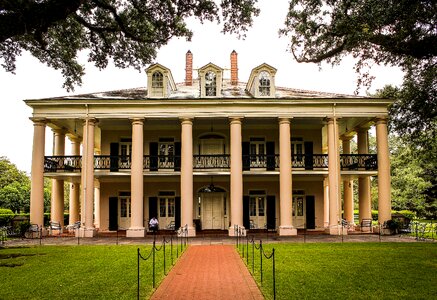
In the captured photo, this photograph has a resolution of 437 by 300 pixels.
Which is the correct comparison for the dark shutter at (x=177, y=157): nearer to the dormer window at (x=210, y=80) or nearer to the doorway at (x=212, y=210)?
the doorway at (x=212, y=210)

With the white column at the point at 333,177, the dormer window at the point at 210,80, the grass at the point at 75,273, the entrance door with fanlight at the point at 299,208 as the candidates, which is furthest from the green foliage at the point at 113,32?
the entrance door with fanlight at the point at 299,208

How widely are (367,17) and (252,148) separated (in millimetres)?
17033

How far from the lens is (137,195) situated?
2377 cm

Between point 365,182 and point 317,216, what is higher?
point 365,182

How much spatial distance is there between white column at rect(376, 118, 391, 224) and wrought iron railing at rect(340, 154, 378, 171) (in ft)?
2.86

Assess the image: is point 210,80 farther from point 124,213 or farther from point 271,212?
point 124,213

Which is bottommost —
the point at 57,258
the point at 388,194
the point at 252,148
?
the point at 57,258

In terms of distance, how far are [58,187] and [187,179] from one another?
830cm

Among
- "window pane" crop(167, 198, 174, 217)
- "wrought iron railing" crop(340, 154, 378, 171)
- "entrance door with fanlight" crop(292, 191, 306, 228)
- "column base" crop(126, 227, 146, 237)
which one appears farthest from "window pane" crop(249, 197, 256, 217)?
"column base" crop(126, 227, 146, 237)

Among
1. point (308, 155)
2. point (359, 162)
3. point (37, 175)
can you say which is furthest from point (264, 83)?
point (37, 175)

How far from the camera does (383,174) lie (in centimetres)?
2397

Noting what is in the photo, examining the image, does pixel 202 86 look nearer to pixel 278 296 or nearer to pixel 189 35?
pixel 189 35

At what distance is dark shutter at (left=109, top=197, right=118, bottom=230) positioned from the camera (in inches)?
1078

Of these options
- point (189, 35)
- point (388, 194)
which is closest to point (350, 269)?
point (189, 35)
